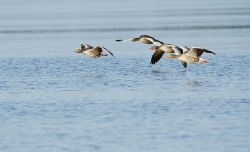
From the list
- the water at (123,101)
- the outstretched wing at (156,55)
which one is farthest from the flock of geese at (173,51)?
the water at (123,101)

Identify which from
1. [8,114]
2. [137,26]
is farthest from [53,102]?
[137,26]

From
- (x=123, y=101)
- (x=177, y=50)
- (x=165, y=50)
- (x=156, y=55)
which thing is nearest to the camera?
(x=123, y=101)

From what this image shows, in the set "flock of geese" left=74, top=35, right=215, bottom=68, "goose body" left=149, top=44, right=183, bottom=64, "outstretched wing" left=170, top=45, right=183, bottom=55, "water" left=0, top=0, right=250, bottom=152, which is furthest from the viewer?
"goose body" left=149, top=44, right=183, bottom=64

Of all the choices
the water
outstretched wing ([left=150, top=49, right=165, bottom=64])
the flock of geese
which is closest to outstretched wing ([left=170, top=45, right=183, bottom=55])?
the flock of geese

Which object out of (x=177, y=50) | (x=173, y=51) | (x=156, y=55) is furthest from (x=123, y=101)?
(x=156, y=55)

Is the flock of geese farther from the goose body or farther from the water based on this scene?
the water

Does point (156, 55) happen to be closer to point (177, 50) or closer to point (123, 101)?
point (177, 50)

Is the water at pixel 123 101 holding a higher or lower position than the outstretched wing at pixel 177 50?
lower

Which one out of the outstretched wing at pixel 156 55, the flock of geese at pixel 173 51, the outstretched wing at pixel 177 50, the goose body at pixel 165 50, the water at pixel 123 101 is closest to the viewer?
the water at pixel 123 101

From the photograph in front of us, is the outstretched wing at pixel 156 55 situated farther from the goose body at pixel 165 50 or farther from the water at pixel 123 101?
the water at pixel 123 101

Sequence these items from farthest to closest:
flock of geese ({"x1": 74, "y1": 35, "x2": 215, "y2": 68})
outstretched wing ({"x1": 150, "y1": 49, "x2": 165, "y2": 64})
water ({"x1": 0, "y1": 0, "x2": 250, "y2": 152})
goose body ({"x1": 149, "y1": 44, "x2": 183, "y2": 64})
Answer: outstretched wing ({"x1": 150, "y1": 49, "x2": 165, "y2": 64}) < goose body ({"x1": 149, "y1": 44, "x2": 183, "y2": 64}) < flock of geese ({"x1": 74, "y1": 35, "x2": 215, "y2": 68}) < water ({"x1": 0, "y1": 0, "x2": 250, "y2": 152})

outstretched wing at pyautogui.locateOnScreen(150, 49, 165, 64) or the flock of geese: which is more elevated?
the flock of geese

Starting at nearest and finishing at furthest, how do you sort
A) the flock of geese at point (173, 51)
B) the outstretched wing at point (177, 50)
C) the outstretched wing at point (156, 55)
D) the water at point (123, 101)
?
the water at point (123, 101) < the flock of geese at point (173, 51) < the outstretched wing at point (177, 50) < the outstretched wing at point (156, 55)

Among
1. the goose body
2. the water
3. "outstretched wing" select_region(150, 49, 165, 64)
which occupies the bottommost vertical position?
→ the water
